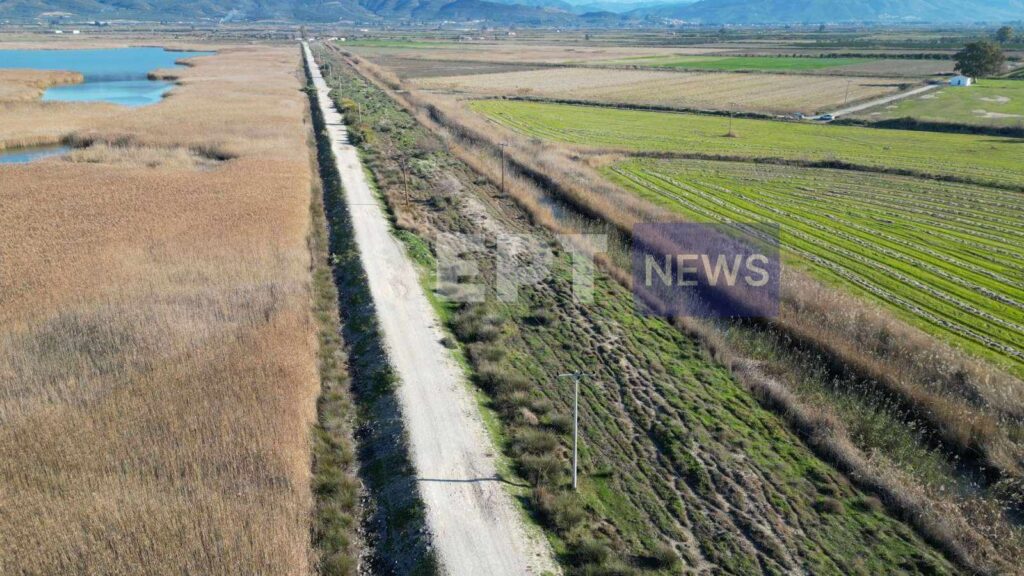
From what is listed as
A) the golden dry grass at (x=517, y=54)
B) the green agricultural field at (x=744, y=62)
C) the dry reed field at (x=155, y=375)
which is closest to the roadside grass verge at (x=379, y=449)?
the dry reed field at (x=155, y=375)

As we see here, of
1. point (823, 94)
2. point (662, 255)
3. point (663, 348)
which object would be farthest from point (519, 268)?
point (823, 94)

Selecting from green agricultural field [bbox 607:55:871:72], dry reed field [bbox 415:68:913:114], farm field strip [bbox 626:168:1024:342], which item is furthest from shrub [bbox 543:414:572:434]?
green agricultural field [bbox 607:55:871:72]

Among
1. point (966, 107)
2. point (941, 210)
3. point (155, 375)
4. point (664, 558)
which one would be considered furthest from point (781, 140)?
point (155, 375)

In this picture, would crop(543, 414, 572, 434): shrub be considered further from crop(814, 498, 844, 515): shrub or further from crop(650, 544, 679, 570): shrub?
crop(814, 498, 844, 515): shrub

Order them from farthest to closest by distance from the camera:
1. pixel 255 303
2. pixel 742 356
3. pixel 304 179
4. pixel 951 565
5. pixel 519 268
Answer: pixel 304 179
pixel 519 268
pixel 255 303
pixel 742 356
pixel 951 565

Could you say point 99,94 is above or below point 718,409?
above

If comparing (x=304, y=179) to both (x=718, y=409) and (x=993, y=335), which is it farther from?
(x=993, y=335)
